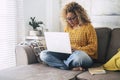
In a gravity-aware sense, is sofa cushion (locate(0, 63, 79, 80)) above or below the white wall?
below

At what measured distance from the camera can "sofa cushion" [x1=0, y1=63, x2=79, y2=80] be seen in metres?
1.81

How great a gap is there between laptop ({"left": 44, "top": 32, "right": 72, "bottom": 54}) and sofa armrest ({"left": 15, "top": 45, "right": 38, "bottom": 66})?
28cm

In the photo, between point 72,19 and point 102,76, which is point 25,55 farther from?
point 102,76

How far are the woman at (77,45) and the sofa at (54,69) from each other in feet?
0.31

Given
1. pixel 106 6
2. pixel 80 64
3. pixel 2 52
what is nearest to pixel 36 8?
pixel 2 52

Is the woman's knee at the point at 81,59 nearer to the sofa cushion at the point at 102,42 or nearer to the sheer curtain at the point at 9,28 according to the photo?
the sofa cushion at the point at 102,42

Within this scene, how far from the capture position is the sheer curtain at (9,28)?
9.38 feet

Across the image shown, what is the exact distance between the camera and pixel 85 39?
232 cm

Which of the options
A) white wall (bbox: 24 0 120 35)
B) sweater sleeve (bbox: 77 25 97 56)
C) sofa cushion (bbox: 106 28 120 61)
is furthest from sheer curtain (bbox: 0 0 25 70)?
sofa cushion (bbox: 106 28 120 61)

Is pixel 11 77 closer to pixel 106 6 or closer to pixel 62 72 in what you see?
pixel 62 72

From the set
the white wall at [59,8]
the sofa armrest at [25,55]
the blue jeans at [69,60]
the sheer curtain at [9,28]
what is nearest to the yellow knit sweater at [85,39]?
the blue jeans at [69,60]

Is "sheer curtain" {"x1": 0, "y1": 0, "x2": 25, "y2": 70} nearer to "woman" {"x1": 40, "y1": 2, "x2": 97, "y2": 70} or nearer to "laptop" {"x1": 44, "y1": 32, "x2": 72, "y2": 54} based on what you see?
"woman" {"x1": 40, "y1": 2, "x2": 97, "y2": 70}

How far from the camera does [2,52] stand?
2871mm

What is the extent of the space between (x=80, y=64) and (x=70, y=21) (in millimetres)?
584
